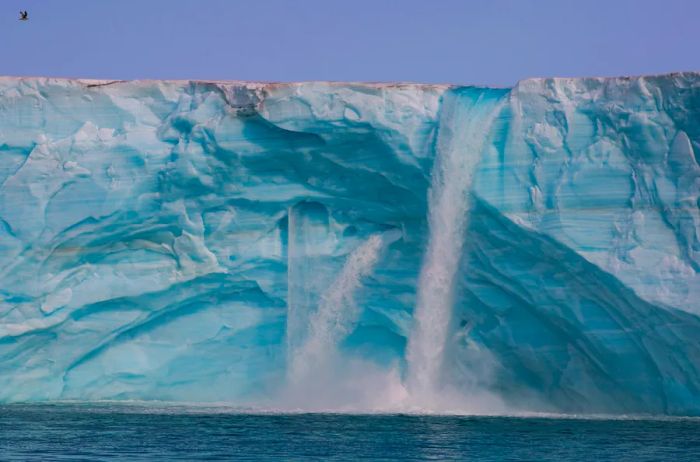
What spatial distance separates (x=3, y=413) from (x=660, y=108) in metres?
9.93

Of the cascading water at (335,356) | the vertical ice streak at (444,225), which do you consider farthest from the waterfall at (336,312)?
the vertical ice streak at (444,225)

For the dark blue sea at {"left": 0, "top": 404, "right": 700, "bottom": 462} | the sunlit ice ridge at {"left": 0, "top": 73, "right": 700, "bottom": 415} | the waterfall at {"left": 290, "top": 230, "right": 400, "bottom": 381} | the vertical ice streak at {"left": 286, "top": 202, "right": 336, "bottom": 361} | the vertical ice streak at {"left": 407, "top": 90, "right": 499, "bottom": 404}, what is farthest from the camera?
the vertical ice streak at {"left": 286, "top": 202, "right": 336, "bottom": 361}

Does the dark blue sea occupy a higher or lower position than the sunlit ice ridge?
lower

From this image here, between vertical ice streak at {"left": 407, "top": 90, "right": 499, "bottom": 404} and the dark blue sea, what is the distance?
1169 mm

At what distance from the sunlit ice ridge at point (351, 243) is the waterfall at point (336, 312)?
3 cm

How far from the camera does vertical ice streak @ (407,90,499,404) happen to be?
57.1ft

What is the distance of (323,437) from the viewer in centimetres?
1368

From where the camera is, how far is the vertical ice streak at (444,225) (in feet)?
57.1

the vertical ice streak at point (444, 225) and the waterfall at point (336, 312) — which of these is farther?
the waterfall at point (336, 312)

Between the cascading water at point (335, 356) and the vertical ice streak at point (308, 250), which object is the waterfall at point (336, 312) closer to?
the cascading water at point (335, 356)

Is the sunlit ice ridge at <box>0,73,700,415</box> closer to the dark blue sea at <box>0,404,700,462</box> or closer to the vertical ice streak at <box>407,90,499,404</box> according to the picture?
the vertical ice streak at <box>407,90,499,404</box>

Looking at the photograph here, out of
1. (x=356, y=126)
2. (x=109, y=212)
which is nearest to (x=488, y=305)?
(x=356, y=126)

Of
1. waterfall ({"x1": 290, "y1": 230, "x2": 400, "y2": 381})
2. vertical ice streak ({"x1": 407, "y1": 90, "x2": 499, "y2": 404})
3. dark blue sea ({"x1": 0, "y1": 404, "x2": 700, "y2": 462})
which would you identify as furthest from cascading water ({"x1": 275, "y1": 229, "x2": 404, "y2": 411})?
dark blue sea ({"x1": 0, "y1": 404, "x2": 700, "y2": 462})

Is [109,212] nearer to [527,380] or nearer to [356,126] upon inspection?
[356,126]
